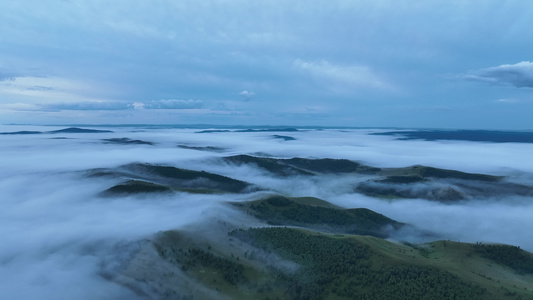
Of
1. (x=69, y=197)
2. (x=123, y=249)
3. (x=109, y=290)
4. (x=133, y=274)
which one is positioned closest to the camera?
(x=109, y=290)

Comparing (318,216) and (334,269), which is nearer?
(334,269)

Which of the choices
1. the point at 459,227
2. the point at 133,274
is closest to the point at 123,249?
the point at 133,274

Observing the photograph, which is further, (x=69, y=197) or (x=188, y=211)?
(x=69, y=197)

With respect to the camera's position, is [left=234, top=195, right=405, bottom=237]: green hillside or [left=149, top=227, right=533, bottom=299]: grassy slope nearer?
[left=149, top=227, right=533, bottom=299]: grassy slope

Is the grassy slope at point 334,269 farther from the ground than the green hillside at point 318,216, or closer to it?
farther from the ground

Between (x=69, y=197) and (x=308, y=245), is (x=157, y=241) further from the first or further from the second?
(x=69, y=197)

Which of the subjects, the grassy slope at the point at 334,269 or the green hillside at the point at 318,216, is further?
the green hillside at the point at 318,216

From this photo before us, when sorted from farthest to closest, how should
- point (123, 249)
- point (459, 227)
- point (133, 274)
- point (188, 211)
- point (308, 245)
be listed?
point (459, 227) → point (188, 211) → point (308, 245) → point (123, 249) → point (133, 274)

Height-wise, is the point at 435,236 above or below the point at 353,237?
below

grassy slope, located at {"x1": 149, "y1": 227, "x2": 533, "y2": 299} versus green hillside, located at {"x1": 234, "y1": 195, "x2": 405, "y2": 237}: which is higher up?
grassy slope, located at {"x1": 149, "y1": 227, "x2": 533, "y2": 299}

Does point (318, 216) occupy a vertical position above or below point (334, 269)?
below
